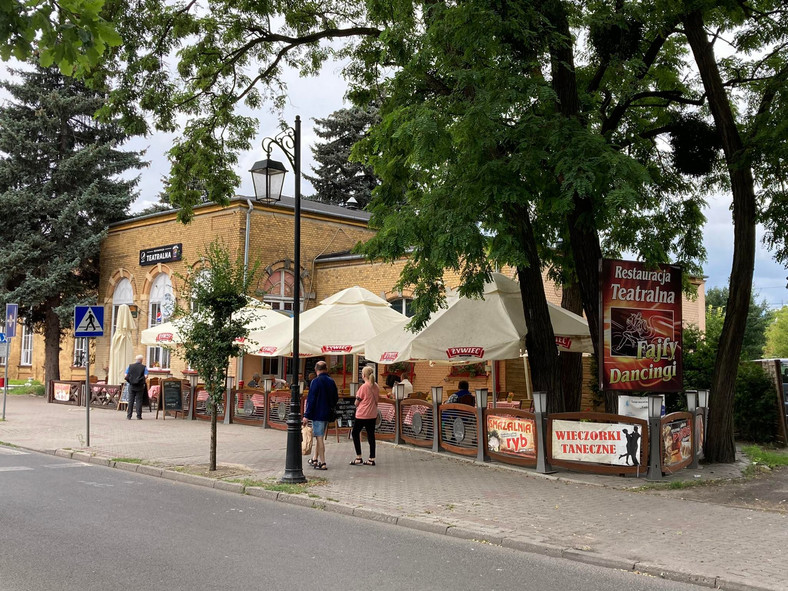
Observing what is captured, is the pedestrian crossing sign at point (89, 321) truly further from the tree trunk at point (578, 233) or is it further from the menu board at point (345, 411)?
the tree trunk at point (578, 233)

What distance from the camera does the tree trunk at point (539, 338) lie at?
13.3 meters

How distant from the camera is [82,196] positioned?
31.2 metres

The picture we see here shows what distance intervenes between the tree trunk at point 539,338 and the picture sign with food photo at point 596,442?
57.5 inches

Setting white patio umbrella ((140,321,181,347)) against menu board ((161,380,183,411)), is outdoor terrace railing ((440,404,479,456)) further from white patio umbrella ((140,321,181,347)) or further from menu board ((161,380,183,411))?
menu board ((161,380,183,411))

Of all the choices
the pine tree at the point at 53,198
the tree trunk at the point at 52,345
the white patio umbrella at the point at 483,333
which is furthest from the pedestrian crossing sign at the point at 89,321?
the tree trunk at the point at 52,345

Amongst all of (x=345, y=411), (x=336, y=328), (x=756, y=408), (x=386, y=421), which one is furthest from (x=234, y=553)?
(x=756, y=408)

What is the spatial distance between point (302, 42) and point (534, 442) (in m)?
9.58

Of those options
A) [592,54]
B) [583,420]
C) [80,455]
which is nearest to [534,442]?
[583,420]

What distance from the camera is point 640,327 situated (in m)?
12.6

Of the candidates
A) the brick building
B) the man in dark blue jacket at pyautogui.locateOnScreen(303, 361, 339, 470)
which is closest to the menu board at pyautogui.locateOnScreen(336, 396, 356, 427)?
the man in dark blue jacket at pyautogui.locateOnScreen(303, 361, 339, 470)

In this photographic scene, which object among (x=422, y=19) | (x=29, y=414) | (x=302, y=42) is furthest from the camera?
(x=29, y=414)

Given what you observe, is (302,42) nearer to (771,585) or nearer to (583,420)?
(583,420)

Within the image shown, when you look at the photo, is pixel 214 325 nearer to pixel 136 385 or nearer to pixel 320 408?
pixel 320 408

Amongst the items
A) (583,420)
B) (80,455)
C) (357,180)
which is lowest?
(80,455)
